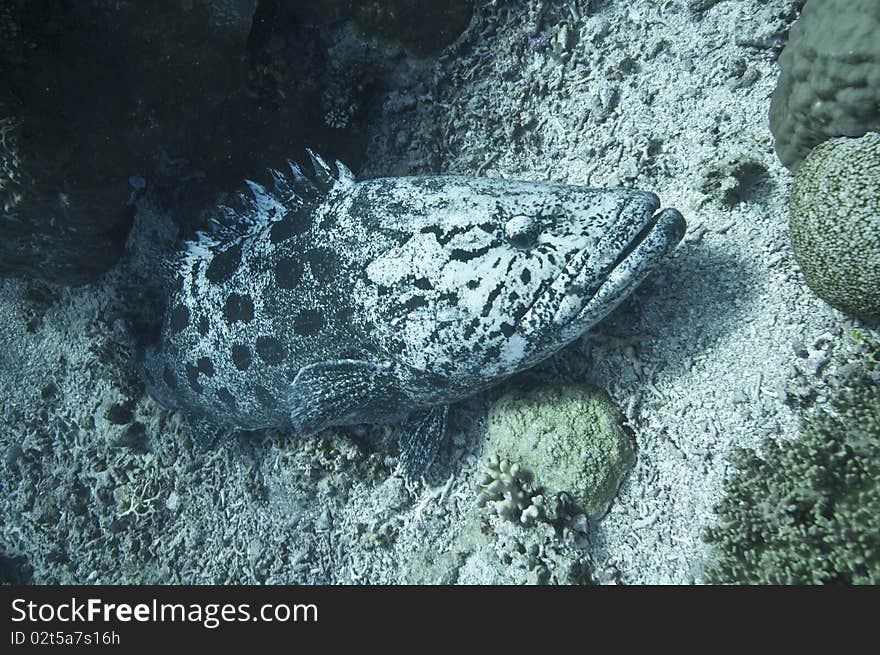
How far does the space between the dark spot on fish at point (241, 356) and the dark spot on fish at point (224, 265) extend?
0.54 meters

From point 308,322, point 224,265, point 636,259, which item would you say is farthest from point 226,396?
point 636,259

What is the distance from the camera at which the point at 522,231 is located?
9.92ft

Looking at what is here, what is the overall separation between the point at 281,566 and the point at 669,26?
5.14 meters

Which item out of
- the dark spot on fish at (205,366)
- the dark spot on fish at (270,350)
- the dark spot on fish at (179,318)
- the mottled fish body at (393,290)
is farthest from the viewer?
the dark spot on fish at (179,318)

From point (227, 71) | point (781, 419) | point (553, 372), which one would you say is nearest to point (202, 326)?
point (227, 71)

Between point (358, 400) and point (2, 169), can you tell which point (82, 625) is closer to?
point (358, 400)

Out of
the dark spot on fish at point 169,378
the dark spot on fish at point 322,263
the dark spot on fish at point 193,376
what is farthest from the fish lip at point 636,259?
the dark spot on fish at point 169,378

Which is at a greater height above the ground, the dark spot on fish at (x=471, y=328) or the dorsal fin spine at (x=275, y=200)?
the dorsal fin spine at (x=275, y=200)

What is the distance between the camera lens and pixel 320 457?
173 inches

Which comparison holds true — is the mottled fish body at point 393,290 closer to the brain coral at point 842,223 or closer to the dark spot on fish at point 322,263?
the dark spot on fish at point 322,263

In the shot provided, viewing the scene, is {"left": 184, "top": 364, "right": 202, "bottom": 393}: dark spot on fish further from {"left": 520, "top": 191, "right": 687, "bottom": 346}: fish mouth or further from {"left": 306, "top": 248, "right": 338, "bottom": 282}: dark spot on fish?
{"left": 520, "top": 191, "right": 687, "bottom": 346}: fish mouth

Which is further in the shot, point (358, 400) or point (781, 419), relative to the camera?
point (358, 400)

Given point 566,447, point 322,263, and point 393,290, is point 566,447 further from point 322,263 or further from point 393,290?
point 322,263

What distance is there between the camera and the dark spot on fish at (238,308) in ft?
12.7
